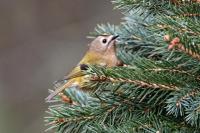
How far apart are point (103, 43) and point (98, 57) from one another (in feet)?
0.72

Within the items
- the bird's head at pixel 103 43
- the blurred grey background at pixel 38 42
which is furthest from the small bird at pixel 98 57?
the blurred grey background at pixel 38 42

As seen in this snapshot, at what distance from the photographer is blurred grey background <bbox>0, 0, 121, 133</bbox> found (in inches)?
288

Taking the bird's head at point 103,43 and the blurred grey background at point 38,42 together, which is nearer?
the bird's head at point 103,43

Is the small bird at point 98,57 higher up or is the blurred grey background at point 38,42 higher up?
the small bird at point 98,57

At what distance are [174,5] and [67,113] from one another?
0.64 meters

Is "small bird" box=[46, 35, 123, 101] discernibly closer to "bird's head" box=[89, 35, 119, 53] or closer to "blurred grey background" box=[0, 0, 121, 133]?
"bird's head" box=[89, 35, 119, 53]

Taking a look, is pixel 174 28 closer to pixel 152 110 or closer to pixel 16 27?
pixel 152 110

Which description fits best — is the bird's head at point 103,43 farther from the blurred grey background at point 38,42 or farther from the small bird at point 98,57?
the blurred grey background at point 38,42

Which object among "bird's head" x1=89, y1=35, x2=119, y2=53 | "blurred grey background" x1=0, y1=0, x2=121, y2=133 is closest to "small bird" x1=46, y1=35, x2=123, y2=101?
"bird's head" x1=89, y1=35, x2=119, y2=53

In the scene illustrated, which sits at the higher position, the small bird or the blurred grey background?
the small bird

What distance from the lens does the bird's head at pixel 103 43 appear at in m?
3.46

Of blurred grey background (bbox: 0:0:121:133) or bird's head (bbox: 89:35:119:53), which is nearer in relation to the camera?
bird's head (bbox: 89:35:119:53)

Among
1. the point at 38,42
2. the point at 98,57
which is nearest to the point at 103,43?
the point at 98,57

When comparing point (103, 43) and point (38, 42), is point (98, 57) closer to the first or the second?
point (103, 43)
